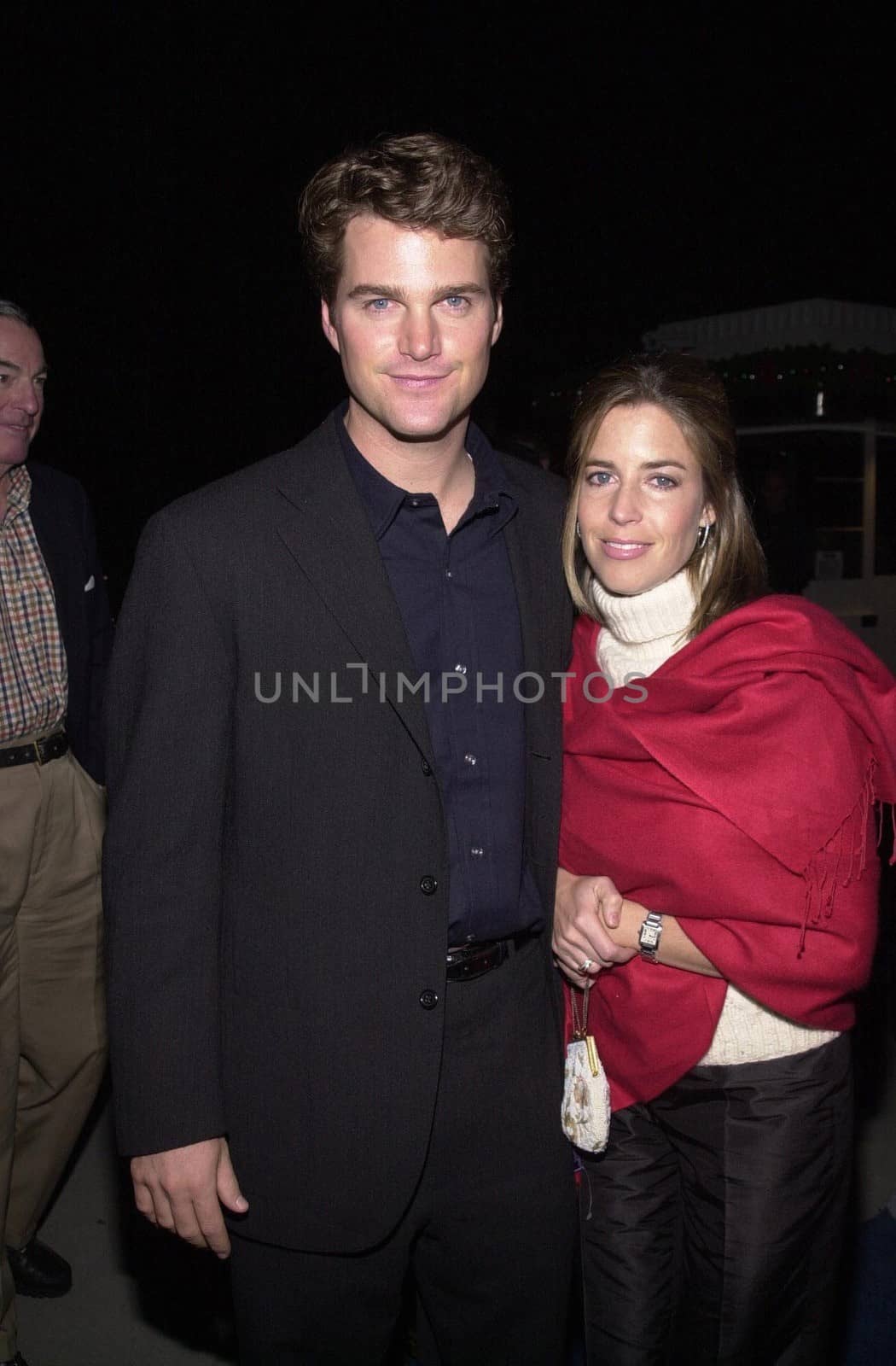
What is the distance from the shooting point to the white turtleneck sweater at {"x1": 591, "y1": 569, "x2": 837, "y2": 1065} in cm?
167

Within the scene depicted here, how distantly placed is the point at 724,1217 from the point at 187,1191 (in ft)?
2.89

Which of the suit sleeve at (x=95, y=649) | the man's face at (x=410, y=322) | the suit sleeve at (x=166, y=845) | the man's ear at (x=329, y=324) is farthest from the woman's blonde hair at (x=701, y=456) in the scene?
the suit sleeve at (x=95, y=649)

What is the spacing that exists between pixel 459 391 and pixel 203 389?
12.4m

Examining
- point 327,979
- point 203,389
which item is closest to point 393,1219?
point 327,979

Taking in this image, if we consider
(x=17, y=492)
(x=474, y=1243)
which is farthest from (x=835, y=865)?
(x=17, y=492)

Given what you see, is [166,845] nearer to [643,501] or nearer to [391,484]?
[391,484]

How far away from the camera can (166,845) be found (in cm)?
138

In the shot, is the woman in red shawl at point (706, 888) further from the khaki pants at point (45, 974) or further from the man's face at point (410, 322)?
the khaki pants at point (45, 974)

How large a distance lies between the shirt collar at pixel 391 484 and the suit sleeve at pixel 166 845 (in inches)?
13.0

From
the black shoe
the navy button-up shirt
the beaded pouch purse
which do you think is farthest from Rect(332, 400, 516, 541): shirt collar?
the black shoe

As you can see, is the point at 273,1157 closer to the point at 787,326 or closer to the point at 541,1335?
the point at 541,1335

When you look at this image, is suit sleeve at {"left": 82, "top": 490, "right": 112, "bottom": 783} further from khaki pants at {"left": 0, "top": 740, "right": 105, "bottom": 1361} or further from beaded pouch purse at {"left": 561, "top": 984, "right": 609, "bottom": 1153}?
beaded pouch purse at {"left": 561, "top": 984, "right": 609, "bottom": 1153}

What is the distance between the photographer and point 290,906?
1.46 m

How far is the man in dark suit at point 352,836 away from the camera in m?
1.40
